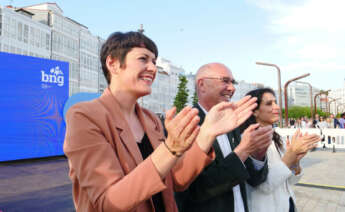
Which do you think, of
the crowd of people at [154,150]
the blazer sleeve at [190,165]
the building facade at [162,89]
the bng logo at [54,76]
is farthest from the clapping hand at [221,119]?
the building facade at [162,89]

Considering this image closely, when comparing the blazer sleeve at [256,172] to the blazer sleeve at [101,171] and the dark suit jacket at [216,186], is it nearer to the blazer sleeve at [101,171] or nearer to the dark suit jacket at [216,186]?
the dark suit jacket at [216,186]

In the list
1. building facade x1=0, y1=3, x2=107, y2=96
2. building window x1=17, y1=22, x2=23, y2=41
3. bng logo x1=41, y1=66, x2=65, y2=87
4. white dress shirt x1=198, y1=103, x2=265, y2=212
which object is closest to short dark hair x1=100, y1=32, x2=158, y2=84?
white dress shirt x1=198, y1=103, x2=265, y2=212

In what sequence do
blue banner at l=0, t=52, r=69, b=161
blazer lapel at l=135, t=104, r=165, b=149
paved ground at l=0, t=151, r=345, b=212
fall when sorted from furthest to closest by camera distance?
blue banner at l=0, t=52, r=69, b=161, paved ground at l=0, t=151, r=345, b=212, blazer lapel at l=135, t=104, r=165, b=149

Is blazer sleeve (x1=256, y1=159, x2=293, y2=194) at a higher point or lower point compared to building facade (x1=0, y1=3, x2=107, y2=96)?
lower

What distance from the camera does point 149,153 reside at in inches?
58.9

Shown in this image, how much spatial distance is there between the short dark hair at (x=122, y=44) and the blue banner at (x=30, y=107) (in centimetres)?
1201

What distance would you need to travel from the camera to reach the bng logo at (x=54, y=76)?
12.7m

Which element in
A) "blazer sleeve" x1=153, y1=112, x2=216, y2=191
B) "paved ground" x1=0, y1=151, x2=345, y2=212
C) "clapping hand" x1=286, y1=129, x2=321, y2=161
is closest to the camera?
"blazer sleeve" x1=153, y1=112, x2=216, y2=191

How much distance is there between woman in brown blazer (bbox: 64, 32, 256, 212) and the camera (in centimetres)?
104

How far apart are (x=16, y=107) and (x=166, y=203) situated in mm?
12411

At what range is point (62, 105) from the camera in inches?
521

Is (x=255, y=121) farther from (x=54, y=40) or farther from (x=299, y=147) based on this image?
(x=54, y=40)

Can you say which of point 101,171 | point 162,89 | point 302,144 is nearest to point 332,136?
point 302,144

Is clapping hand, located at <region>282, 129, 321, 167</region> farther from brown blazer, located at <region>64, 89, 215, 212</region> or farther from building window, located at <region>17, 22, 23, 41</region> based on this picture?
building window, located at <region>17, 22, 23, 41</region>
